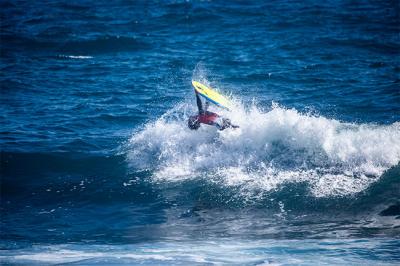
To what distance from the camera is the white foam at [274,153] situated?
11664 mm

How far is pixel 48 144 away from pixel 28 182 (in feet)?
6.66

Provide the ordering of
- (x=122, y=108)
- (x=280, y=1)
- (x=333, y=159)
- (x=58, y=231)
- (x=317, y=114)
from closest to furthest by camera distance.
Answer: (x=58, y=231) < (x=333, y=159) < (x=317, y=114) < (x=122, y=108) < (x=280, y=1)

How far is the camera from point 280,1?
3012 centimetres

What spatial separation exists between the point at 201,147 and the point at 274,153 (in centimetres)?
202

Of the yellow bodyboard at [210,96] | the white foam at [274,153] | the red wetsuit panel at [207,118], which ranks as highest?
the yellow bodyboard at [210,96]

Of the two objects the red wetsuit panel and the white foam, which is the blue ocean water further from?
the red wetsuit panel

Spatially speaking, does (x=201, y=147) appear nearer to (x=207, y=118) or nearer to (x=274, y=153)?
(x=207, y=118)

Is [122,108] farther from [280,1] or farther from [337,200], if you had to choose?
[280,1]

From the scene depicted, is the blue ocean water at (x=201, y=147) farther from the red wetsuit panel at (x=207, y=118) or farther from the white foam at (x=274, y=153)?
the red wetsuit panel at (x=207, y=118)

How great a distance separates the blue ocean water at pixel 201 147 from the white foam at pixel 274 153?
0.13 feet

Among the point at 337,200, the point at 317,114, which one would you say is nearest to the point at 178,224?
the point at 337,200

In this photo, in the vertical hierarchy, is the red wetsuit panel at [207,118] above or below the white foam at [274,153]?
above

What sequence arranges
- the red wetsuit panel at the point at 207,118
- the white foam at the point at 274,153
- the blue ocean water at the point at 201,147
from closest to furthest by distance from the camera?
1. the blue ocean water at the point at 201,147
2. the white foam at the point at 274,153
3. the red wetsuit panel at the point at 207,118

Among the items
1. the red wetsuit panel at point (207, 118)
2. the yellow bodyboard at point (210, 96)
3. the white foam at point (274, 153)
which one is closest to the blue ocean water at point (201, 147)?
the white foam at point (274, 153)
